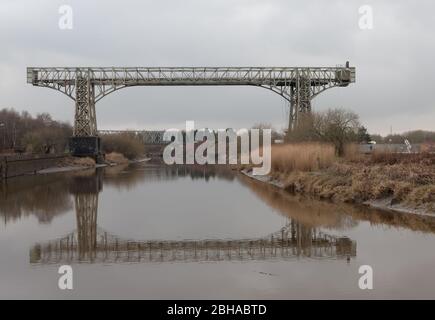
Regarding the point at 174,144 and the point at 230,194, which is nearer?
the point at 230,194

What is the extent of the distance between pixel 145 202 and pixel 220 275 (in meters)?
12.0

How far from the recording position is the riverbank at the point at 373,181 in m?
16.8

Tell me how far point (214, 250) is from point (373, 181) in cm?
1056

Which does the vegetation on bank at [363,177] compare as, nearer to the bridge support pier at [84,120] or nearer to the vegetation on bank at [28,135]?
the bridge support pier at [84,120]

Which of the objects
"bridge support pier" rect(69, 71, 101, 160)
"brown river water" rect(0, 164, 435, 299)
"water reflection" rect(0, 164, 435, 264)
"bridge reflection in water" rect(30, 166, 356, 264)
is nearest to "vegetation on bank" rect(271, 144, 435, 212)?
"water reflection" rect(0, 164, 435, 264)

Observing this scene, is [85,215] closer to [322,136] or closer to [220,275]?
[220,275]

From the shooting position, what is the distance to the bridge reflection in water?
34.2 ft

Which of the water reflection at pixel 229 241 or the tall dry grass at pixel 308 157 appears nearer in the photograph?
the water reflection at pixel 229 241

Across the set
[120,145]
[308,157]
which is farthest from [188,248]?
[120,145]

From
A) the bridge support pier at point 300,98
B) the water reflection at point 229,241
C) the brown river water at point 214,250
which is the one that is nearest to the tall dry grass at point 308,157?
the water reflection at point 229,241

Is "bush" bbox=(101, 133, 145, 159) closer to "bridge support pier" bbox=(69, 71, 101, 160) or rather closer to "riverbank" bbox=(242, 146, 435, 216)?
"bridge support pier" bbox=(69, 71, 101, 160)

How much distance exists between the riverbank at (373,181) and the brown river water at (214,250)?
3.49ft
